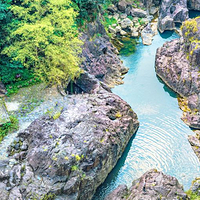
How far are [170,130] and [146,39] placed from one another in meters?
19.5

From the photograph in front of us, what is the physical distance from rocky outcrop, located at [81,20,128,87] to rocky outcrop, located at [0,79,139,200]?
8360mm

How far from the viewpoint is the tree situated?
2316 cm

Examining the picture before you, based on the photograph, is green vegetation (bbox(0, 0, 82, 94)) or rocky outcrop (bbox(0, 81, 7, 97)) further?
rocky outcrop (bbox(0, 81, 7, 97))

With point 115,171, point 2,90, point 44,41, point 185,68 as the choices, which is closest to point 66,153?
point 115,171

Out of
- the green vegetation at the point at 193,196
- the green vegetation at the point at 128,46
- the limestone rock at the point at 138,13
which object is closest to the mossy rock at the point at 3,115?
the green vegetation at the point at 193,196

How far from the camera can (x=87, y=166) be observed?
19531 millimetres

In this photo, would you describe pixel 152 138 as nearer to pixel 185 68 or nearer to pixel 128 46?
pixel 185 68

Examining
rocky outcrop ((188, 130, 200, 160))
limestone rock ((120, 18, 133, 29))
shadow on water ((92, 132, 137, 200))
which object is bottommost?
shadow on water ((92, 132, 137, 200))

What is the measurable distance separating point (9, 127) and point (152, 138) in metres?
12.9

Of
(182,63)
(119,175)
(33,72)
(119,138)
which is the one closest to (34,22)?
(33,72)

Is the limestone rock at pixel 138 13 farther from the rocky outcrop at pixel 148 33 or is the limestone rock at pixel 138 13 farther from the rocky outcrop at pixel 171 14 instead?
the rocky outcrop at pixel 171 14

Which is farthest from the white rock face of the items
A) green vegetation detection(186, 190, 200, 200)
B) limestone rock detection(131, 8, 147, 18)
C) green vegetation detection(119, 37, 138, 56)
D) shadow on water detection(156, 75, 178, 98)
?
limestone rock detection(131, 8, 147, 18)

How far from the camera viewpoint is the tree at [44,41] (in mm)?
23156

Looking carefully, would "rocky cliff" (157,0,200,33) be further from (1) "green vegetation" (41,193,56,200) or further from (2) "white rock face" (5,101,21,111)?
(1) "green vegetation" (41,193,56,200)
